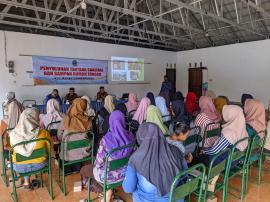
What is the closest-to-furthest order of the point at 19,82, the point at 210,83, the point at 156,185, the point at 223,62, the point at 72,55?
1. the point at 156,185
2. the point at 19,82
3. the point at 72,55
4. the point at 223,62
5. the point at 210,83

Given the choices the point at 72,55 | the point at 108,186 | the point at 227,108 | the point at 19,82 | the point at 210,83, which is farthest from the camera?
the point at 210,83

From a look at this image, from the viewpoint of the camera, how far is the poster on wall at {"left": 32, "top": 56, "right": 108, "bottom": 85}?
6430 mm

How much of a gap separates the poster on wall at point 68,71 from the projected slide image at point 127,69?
0.41 metres

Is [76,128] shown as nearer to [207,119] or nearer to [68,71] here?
[207,119]

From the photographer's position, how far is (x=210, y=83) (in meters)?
8.73

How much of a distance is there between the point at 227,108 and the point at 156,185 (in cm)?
152

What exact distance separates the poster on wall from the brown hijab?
4.39 metres

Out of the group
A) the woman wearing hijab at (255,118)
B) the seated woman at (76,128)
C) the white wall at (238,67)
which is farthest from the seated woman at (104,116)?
the white wall at (238,67)

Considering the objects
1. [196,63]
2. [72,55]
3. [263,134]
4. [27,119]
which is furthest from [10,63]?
[196,63]

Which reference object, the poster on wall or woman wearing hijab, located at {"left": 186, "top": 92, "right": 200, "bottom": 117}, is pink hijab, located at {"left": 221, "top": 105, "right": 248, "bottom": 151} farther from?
the poster on wall

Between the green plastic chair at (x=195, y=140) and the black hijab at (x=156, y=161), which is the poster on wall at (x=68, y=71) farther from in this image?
the black hijab at (x=156, y=161)

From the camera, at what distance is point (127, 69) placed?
8391 millimetres

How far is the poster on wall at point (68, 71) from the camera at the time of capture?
6.43 metres

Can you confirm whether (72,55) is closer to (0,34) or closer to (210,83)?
(0,34)
